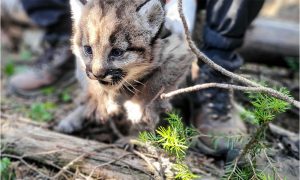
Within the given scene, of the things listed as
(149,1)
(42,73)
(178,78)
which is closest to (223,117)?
(178,78)

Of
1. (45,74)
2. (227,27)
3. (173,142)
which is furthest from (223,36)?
(45,74)

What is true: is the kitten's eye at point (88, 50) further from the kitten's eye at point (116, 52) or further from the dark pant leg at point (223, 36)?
the dark pant leg at point (223, 36)

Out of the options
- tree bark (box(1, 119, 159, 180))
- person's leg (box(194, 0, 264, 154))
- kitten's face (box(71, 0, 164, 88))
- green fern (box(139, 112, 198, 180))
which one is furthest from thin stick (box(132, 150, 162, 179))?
person's leg (box(194, 0, 264, 154))

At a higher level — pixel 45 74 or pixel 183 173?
pixel 183 173

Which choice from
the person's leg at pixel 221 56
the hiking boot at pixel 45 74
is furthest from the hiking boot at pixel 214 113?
the hiking boot at pixel 45 74

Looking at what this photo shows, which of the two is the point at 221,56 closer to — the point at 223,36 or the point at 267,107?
the point at 223,36

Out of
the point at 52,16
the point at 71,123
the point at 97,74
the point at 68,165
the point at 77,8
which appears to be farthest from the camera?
the point at 52,16
